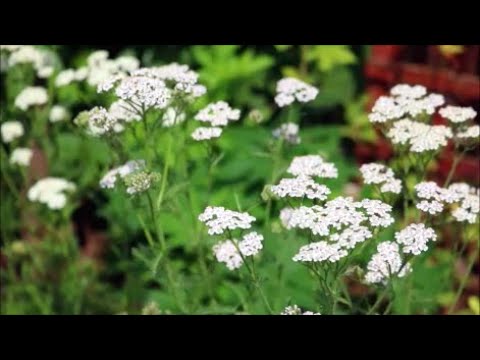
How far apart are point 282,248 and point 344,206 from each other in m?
0.73

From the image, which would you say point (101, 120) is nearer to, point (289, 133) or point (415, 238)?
point (289, 133)

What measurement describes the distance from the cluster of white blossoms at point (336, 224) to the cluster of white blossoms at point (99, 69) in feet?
4.33

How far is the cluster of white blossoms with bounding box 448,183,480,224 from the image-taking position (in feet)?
9.41

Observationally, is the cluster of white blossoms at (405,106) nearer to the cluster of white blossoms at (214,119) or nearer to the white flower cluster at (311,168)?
the white flower cluster at (311,168)

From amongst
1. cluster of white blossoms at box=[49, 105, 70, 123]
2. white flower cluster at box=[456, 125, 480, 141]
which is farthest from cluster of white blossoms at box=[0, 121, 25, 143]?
white flower cluster at box=[456, 125, 480, 141]

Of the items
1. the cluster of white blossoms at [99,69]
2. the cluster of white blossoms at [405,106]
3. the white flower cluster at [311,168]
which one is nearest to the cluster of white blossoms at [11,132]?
the cluster of white blossoms at [99,69]

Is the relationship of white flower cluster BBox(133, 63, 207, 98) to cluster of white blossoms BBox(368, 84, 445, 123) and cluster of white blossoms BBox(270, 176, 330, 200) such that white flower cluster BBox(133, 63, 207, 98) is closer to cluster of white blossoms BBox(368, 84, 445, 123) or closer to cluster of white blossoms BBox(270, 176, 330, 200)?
cluster of white blossoms BBox(270, 176, 330, 200)

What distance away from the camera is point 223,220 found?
96.9 inches

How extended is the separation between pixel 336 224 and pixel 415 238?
279 mm

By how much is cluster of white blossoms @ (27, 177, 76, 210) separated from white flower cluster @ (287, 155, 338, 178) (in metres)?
1.30

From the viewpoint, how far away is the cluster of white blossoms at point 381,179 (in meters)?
2.81

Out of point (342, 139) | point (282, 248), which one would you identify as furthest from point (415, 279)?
point (342, 139)

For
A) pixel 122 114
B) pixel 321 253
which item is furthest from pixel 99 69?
pixel 321 253
